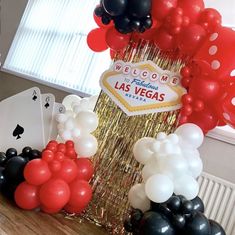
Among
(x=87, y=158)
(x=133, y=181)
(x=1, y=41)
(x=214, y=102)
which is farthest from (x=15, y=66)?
(x=214, y=102)

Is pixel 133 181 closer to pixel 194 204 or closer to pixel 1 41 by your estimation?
pixel 194 204

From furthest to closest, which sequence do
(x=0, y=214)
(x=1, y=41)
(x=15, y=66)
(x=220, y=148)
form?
(x=1, y=41) < (x=15, y=66) < (x=220, y=148) < (x=0, y=214)

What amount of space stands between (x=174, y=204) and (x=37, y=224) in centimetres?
89

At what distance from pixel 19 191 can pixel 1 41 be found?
137 inches

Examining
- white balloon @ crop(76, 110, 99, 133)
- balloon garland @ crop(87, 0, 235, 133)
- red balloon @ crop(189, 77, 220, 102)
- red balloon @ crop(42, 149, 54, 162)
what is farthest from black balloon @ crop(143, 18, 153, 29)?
red balloon @ crop(42, 149, 54, 162)

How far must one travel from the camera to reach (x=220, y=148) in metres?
2.54

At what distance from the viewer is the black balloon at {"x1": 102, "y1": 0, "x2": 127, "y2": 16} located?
6.79ft

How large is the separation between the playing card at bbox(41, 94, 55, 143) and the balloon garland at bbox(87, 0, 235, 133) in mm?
788

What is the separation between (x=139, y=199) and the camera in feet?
6.75

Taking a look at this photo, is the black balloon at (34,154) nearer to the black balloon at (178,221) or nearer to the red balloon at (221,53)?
the black balloon at (178,221)

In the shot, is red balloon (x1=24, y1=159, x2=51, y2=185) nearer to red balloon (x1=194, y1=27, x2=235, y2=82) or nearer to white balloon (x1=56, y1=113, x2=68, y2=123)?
white balloon (x1=56, y1=113, x2=68, y2=123)

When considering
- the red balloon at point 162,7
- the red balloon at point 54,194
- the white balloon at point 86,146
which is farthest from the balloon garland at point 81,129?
the red balloon at point 162,7

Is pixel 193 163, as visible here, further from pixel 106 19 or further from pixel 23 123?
pixel 23 123

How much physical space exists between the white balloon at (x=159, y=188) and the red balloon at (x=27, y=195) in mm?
761
